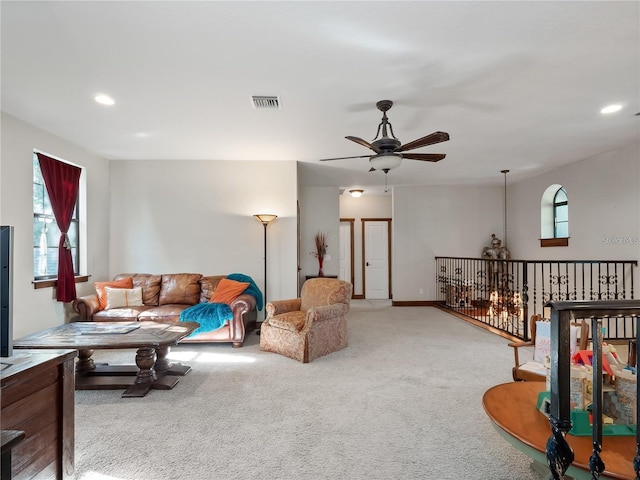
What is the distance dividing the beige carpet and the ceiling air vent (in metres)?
2.68

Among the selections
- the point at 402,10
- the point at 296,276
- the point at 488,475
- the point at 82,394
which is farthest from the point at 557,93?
the point at 82,394

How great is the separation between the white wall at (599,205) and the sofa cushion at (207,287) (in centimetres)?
582

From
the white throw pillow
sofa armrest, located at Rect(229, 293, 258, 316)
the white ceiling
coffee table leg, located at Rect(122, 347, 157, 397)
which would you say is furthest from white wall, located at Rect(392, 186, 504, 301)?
coffee table leg, located at Rect(122, 347, 157, 397)

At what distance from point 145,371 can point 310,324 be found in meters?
1.67

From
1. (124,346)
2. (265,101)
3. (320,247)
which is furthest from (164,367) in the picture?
(320,247)

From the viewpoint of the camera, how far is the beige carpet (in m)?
2.01

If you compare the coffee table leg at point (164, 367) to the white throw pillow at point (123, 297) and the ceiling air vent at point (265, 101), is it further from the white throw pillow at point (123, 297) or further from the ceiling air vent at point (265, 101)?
the ceiling air vent at point (265, 101)

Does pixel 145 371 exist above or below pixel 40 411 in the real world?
below

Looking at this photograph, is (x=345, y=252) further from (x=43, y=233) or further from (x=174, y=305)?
(x=43, y=233)

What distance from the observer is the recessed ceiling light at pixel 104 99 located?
325 centimetres

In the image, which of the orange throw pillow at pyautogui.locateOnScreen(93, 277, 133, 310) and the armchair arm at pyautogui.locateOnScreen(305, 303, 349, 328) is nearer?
the armchair arm at pyautogui.locateOnScreen(305, 303, 349, 328)

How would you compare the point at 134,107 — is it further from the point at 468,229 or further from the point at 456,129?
the point at 468,229

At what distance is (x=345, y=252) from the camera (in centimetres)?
905

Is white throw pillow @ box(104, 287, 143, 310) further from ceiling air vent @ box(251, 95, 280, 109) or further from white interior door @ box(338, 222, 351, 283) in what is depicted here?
white interior door @ box(338, 222, 351, 283)
